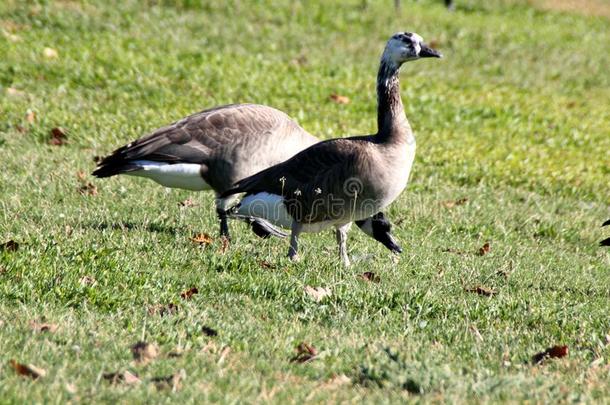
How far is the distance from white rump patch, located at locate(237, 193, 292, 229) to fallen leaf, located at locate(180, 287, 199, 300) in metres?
1.79

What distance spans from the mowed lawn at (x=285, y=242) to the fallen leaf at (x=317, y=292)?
6 cm

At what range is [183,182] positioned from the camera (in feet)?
28.8

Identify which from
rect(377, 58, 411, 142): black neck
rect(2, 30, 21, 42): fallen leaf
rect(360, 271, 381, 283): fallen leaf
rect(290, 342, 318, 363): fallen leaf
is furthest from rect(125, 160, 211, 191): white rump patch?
rect(2, 30, 21, 42): fallen leaf

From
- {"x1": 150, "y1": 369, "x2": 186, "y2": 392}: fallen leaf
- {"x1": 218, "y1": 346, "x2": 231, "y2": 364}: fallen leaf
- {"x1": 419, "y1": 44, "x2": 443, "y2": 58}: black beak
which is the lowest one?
{"x1": 218, "y1": 346, "x2": 231, "y2": 364}: fallen leaf

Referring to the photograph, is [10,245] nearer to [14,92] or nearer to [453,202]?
[453,202]

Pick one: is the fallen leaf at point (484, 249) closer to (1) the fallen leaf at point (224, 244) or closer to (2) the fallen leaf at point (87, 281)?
(1) the fallen leaf at point (224, 244)

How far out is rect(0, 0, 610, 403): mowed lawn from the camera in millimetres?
4789

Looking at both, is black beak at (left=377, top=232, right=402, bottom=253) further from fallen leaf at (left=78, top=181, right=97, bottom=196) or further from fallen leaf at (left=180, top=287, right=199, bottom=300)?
fallen leaf at (left=78, top=181, right=97, bottom=196)

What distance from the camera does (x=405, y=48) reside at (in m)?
7.71

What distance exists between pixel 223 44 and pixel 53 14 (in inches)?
143

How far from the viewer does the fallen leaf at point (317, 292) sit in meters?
6.22

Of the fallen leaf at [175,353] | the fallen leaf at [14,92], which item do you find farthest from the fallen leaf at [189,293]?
the fallen leaf at [14,92]

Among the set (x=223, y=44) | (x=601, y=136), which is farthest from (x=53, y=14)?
(x=601, y=136)

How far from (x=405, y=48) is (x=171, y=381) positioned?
414cm
